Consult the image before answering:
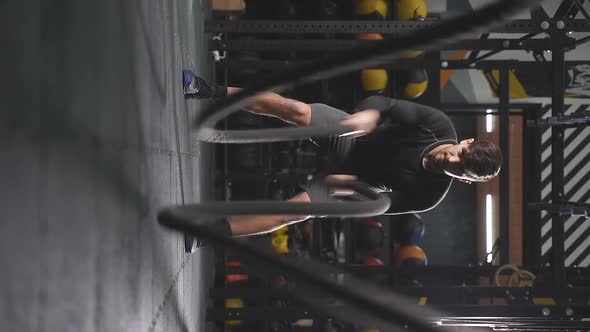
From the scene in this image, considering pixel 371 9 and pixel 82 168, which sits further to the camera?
pixel 371 9

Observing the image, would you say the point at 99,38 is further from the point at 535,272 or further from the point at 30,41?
the point at 535,272

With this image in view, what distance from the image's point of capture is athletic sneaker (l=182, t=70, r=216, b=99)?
115 inches

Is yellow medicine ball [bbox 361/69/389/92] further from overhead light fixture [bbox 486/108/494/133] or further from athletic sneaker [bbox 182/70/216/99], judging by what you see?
athletic sneaker [bbox 182/70/216/99]

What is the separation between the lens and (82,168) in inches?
40.8

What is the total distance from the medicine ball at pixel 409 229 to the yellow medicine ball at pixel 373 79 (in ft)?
4.19

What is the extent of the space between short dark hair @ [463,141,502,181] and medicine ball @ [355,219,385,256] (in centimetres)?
303

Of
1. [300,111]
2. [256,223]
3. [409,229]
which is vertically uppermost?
[300,111]

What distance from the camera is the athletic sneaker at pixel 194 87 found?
115 inches

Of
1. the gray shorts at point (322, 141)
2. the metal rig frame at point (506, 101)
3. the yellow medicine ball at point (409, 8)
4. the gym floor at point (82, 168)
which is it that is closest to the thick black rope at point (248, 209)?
the gym floor at point (82, 168)

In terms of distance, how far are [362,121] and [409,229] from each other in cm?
384

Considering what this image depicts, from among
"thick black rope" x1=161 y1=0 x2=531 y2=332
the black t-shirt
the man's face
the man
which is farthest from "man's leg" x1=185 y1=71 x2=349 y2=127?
"thick black rope" x1=161 y1=0 x2=531 y2=332

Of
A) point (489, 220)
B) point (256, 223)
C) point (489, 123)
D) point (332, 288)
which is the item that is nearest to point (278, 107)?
point (256, 223)

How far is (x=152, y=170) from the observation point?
5.92 ft

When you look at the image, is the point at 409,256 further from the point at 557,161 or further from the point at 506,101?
the point at 557,161
